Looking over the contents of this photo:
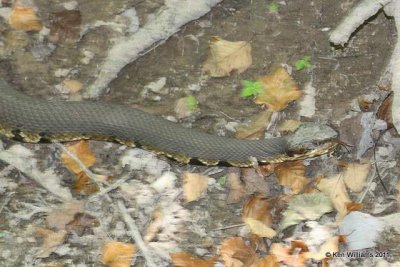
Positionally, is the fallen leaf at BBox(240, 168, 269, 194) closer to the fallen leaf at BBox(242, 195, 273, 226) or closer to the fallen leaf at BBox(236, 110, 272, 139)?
the fallen leaf at BBox(242, 195, 273, 226)

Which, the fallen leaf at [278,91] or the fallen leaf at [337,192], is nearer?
the fallen leaf at [337,192]

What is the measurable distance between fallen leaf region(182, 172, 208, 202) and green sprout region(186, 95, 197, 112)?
0.79m

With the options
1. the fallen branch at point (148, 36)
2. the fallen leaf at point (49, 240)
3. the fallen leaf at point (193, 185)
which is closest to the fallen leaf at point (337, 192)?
the fallen leaf at point (193, 185)

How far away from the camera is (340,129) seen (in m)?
7.05

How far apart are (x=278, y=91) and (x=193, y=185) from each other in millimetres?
1521

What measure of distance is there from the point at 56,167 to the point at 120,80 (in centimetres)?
126

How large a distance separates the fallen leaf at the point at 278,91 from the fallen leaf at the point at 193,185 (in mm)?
1154

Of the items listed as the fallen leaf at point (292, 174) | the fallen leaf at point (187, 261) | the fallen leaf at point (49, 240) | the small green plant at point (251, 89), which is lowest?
the fallen leaf at point (49, 240)

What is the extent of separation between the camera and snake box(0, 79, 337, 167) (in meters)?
6.71

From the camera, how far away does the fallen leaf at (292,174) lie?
6.74m

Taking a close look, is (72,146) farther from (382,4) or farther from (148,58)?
(382,4)

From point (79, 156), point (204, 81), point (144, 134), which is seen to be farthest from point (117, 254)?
point (204, 81)

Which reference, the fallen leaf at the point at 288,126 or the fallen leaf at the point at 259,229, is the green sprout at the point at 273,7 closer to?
the fallen leaf at the point at 288,126

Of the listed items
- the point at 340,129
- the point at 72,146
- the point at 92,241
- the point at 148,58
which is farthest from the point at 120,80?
the point at 340,129
